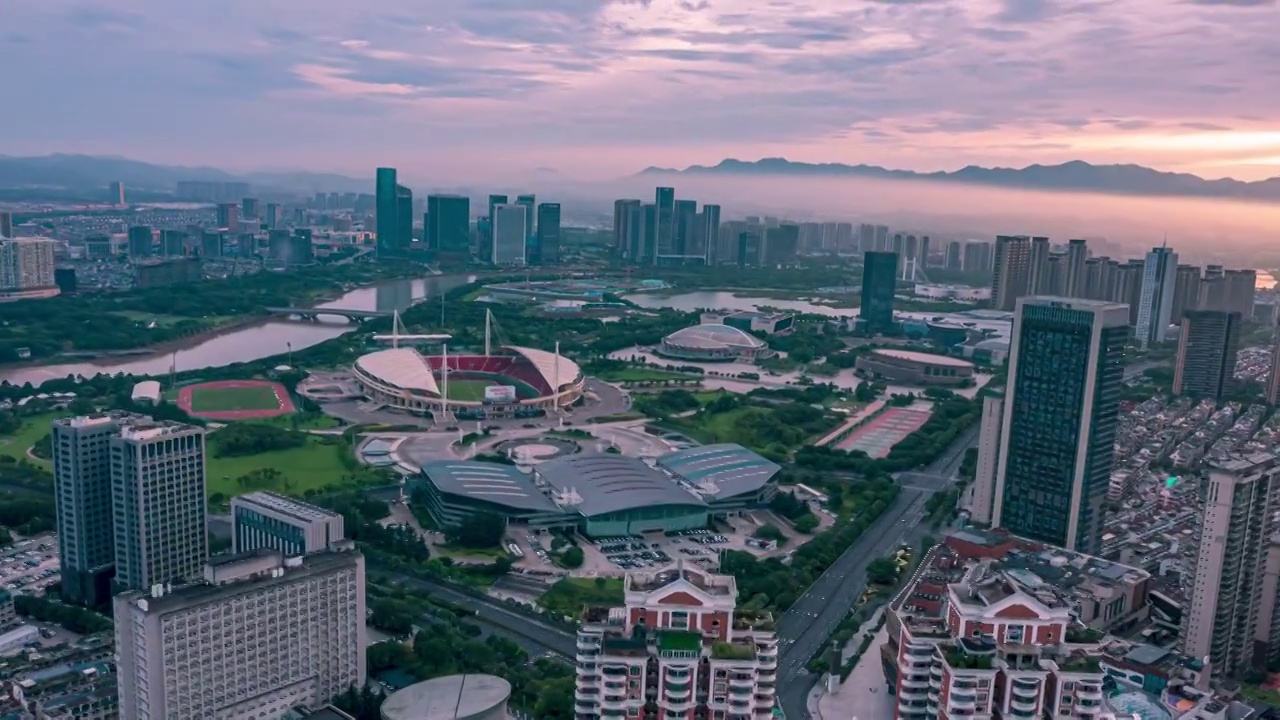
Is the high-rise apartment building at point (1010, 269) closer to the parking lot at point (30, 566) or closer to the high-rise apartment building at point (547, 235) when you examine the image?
the high-rise apartment building at point (547, 235)

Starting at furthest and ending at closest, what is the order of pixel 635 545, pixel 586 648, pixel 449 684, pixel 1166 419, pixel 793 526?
pixel 1166 419, pixel 793 526, pixel 635 545, pixel 449 684, pixel 586 648

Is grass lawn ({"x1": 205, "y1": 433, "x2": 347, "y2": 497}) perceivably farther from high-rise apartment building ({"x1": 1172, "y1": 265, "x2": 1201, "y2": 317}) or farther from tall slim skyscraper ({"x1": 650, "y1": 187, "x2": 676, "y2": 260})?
tall slim skyscraper ({"x1": 650, "y1": 187, "x2": 676, "y2": 260})

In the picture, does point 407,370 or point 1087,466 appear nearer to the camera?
point 1087,466

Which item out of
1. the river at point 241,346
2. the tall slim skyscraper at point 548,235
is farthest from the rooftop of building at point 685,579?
the tall slim skyscraper at point 548,235

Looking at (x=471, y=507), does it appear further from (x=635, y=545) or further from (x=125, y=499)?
A: (x=125, y=499)

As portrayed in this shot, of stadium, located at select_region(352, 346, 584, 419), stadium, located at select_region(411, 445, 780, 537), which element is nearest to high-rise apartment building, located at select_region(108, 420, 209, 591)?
stadium, located at select_region(411, 445, 780, 537)

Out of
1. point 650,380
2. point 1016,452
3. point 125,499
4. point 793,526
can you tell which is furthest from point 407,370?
Answer: point 1016,452

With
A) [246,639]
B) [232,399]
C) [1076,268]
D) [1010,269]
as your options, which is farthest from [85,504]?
[1010,269]
